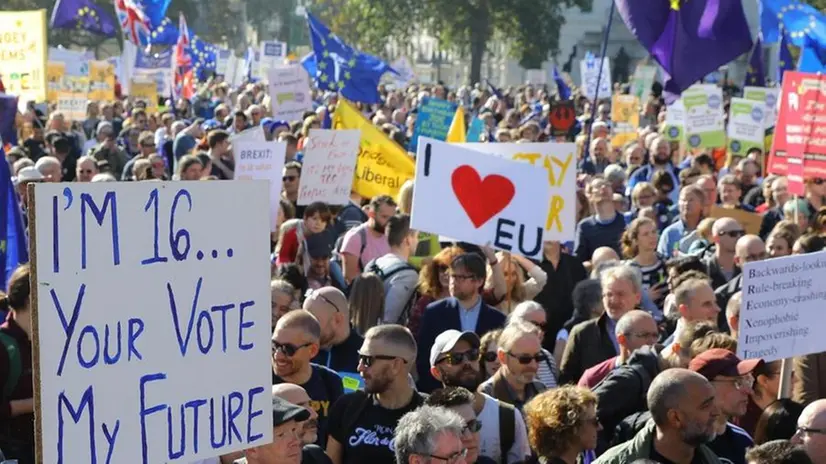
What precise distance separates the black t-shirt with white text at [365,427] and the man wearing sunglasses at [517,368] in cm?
62

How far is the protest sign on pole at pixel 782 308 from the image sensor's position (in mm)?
5914

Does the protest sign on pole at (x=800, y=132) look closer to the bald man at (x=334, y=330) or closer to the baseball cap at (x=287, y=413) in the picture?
the bald man at (x=334, y=330)

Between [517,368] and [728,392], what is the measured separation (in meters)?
0.87

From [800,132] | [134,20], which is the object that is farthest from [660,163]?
[134,20]

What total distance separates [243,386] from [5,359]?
1.96m

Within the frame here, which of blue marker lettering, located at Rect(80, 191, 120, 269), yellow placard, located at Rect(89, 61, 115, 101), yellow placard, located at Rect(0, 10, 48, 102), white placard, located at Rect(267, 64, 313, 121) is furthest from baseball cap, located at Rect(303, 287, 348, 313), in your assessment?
yellow placard, located at Rect(89, 61, 115, 101)

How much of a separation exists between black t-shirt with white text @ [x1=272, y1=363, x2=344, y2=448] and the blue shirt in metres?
1.47

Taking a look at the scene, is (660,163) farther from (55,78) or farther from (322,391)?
(55,78)

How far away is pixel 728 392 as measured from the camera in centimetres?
560

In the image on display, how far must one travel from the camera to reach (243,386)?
408 cm

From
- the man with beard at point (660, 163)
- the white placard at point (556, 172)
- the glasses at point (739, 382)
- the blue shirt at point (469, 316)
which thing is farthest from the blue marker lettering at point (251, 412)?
the man with beard at point (660, 163)

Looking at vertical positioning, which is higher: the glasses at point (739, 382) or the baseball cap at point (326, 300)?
the baseball cap at point (326, 300)

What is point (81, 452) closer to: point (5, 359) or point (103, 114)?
point (5, 359)

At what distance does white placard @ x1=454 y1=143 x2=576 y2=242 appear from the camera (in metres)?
9.31
